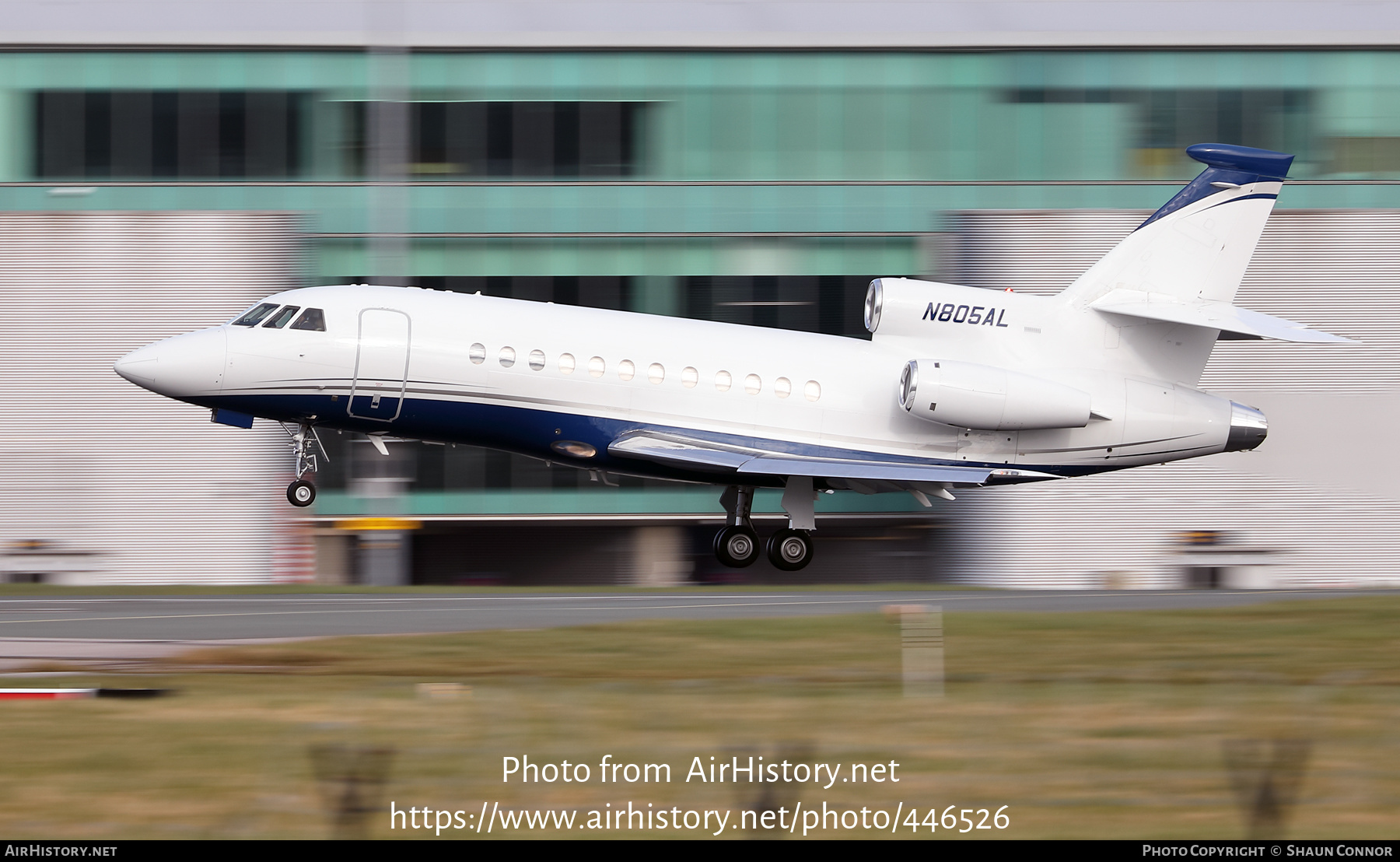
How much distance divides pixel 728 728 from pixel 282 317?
44.4 ft

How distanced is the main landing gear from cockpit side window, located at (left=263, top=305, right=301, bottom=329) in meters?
7.78

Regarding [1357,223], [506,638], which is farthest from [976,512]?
[506,638]

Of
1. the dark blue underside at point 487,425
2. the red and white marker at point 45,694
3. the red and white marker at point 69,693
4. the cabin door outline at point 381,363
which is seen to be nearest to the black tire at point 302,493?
the dark blue underside at point 487,425

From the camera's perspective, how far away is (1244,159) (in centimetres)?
2578

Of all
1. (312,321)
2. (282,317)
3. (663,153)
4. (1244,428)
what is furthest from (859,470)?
(663,153)

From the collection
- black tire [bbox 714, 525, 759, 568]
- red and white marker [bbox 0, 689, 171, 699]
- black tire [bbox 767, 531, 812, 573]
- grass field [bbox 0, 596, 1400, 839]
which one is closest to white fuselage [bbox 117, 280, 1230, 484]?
black tire [bbox 714, 525, 759, 568]

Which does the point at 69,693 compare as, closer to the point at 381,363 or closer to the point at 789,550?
the point at 381,363

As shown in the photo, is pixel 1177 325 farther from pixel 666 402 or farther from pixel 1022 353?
pixel 666 402

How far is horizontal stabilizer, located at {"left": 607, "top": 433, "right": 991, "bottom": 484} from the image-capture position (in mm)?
23719

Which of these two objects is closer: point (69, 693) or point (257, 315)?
point (69, 693)

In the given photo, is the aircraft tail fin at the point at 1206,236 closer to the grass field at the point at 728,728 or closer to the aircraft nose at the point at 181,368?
the grass field at the point at 728,728

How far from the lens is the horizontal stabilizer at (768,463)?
77.8ft

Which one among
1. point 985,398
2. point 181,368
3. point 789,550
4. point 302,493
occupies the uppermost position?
point 181,368

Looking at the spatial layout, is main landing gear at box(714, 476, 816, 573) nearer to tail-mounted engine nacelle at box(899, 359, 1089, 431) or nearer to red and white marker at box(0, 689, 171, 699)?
tail-mounted engine nacelle at box(899, 359, 1089, 431)
